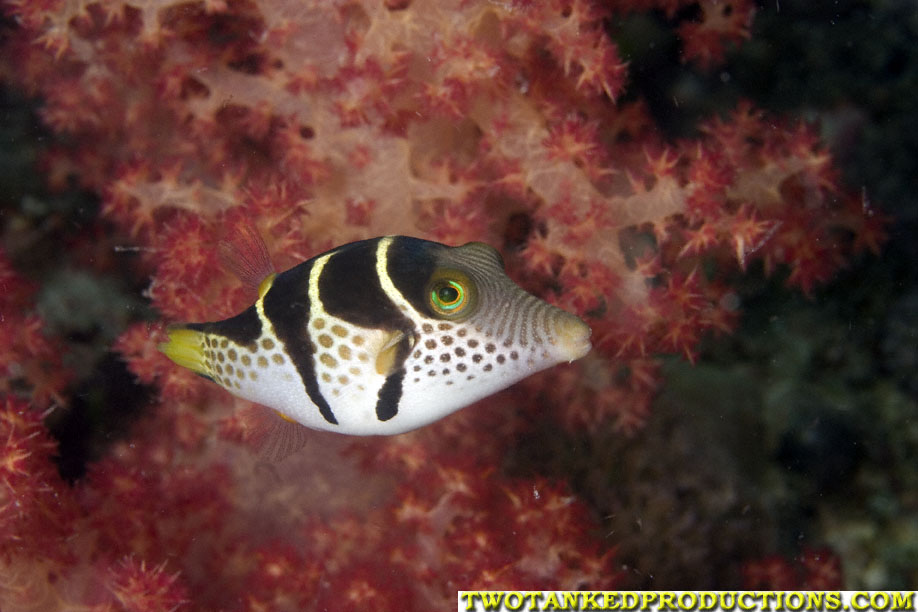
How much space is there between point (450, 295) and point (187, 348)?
0.97m

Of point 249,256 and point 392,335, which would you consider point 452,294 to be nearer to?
point 392,335

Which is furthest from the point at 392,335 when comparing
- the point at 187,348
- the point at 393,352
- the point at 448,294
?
the point at 187,348

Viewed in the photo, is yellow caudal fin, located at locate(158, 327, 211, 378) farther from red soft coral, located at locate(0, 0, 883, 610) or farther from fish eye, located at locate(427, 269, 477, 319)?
fish eye, located at locate(427, 269, 477, 319)

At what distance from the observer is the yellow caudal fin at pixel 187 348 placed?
6.79ft

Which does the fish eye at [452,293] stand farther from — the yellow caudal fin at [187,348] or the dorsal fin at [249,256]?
the yellow caudal fin at [187,348]

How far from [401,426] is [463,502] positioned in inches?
33.6

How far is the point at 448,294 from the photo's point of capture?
178 centimetres

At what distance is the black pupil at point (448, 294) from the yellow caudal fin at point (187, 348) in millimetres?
870

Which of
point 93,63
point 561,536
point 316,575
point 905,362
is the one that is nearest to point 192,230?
point 93,63

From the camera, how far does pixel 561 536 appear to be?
2.53 m

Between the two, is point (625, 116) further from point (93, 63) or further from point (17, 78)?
point (17, 78)

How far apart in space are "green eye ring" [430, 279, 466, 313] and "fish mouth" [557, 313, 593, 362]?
29 cm

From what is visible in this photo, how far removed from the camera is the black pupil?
5.84 ft

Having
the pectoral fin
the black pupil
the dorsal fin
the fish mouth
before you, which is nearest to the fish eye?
the black pupil
